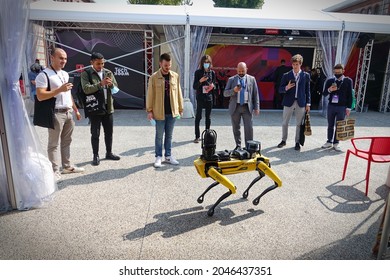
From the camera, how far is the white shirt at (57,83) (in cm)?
343

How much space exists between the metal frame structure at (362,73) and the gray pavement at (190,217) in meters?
6.43

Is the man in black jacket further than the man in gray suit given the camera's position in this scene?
Yes

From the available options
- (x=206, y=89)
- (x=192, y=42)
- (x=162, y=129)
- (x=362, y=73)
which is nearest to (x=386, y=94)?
(x=362, y=73)

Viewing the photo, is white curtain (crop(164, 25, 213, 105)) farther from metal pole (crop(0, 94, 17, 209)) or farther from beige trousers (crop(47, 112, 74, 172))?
metal pole (crop(0, 94, 17, 209))

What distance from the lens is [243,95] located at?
15.6 feet

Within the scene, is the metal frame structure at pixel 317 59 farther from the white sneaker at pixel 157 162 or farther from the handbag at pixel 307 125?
the white sneaker at pixel 157 162

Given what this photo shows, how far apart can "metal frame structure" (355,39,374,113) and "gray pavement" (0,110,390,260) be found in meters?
6.43

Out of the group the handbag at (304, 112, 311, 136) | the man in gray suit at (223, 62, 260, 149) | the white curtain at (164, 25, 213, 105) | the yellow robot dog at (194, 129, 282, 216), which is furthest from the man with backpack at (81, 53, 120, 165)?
the white curtain at (164, 25, 213, 105)

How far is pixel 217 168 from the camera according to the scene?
2.91 metres

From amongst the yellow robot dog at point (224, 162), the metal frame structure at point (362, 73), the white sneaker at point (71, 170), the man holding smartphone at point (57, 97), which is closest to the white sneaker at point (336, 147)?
the yellow robot dog at point (224, 162)

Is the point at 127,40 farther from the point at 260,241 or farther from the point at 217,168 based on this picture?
the point at 260,241

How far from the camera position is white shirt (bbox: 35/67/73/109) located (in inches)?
135

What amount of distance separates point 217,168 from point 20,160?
209cm
